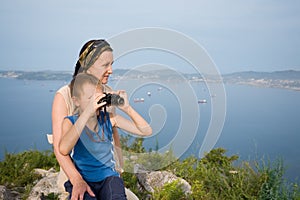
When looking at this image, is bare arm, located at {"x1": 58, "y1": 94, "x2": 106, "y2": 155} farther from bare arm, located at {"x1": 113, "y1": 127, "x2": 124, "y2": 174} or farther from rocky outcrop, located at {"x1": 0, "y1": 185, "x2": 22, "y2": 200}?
rocky outcrop, located at {"x1": 0, "y1": 185, "x2": 22, "y2": 200}

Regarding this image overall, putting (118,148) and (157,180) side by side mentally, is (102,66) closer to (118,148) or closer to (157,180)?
(118,148)

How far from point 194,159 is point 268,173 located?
997 millimetres

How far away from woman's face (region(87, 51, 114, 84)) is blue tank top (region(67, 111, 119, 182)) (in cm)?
30

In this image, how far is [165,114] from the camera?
109 inches

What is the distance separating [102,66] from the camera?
8.34 ft

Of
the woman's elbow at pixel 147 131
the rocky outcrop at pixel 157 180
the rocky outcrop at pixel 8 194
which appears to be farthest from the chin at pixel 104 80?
the rocky outcrop at pixel 8 194

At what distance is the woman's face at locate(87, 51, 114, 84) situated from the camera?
99.6 inches

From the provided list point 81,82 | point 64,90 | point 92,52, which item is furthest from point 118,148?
point 92,52

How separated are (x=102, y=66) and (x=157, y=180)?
6.45 feet

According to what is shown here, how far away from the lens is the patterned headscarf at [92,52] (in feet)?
8.28

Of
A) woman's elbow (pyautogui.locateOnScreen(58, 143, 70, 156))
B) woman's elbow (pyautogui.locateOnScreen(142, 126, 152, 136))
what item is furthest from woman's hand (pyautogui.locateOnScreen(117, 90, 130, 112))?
woman's elbow (pyautogui.locateOnScreen(58, 143, 70, 156))

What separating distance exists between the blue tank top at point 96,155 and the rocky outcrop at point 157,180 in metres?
1.37

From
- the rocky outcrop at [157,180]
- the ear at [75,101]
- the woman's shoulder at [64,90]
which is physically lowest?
the rocky outcrop at [157,180]

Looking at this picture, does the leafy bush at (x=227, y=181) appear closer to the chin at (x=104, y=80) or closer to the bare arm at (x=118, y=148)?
the bare arm at (x=118, y=148)
